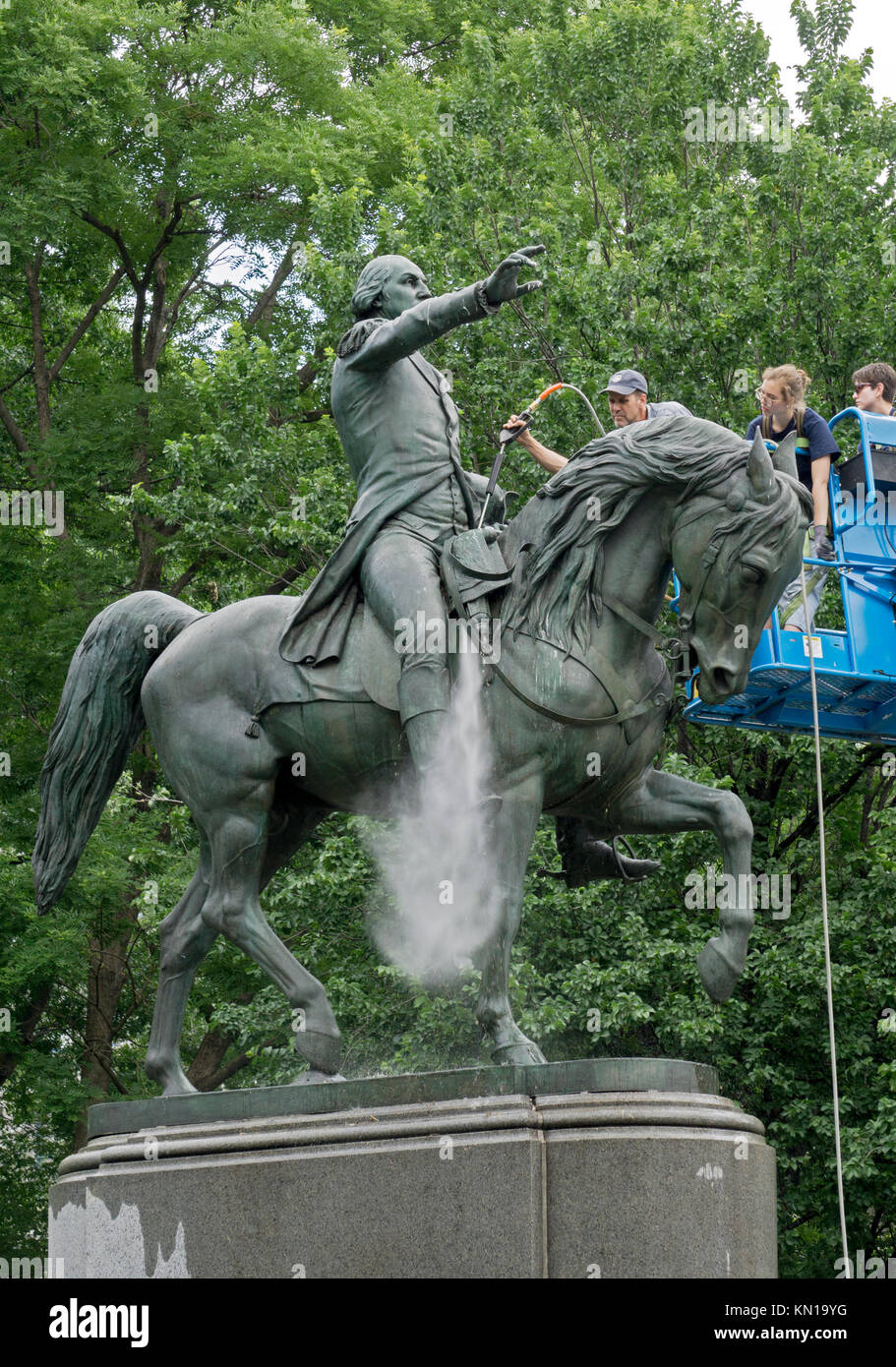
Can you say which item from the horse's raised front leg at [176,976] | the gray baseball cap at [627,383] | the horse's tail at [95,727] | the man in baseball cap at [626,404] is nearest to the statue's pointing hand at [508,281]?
the man in baseball cap at [626,404]

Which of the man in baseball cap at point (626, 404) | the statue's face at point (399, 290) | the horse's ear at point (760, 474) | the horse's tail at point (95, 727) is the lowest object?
the horse's tail at point (95, 727)

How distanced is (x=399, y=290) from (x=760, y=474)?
83.6 inches

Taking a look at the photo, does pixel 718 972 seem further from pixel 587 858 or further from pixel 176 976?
pixel 176 976

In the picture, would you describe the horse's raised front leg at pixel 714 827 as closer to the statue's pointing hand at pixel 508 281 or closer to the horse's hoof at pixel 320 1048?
the horse's hoof at pixel 320 1048

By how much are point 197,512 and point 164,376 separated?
486 cm

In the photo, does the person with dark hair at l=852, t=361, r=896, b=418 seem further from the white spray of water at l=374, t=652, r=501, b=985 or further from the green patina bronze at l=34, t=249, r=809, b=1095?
the white spray of water at l=374, t=652, r=501, b=985

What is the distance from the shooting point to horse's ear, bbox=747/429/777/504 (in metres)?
6.98

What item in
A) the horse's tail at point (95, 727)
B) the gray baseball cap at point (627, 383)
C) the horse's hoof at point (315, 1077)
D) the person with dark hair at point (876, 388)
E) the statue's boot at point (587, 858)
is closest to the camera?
the horse's hoof at point (315, 1077)

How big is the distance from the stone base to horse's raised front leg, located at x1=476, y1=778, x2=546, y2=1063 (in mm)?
394

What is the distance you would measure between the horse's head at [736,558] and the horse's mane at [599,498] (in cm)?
2

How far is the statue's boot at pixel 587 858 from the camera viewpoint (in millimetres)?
7945

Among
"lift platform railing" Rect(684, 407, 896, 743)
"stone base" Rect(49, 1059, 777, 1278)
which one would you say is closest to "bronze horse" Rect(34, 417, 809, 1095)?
"stone base" Rect(49, 1059, 777, 1278)
